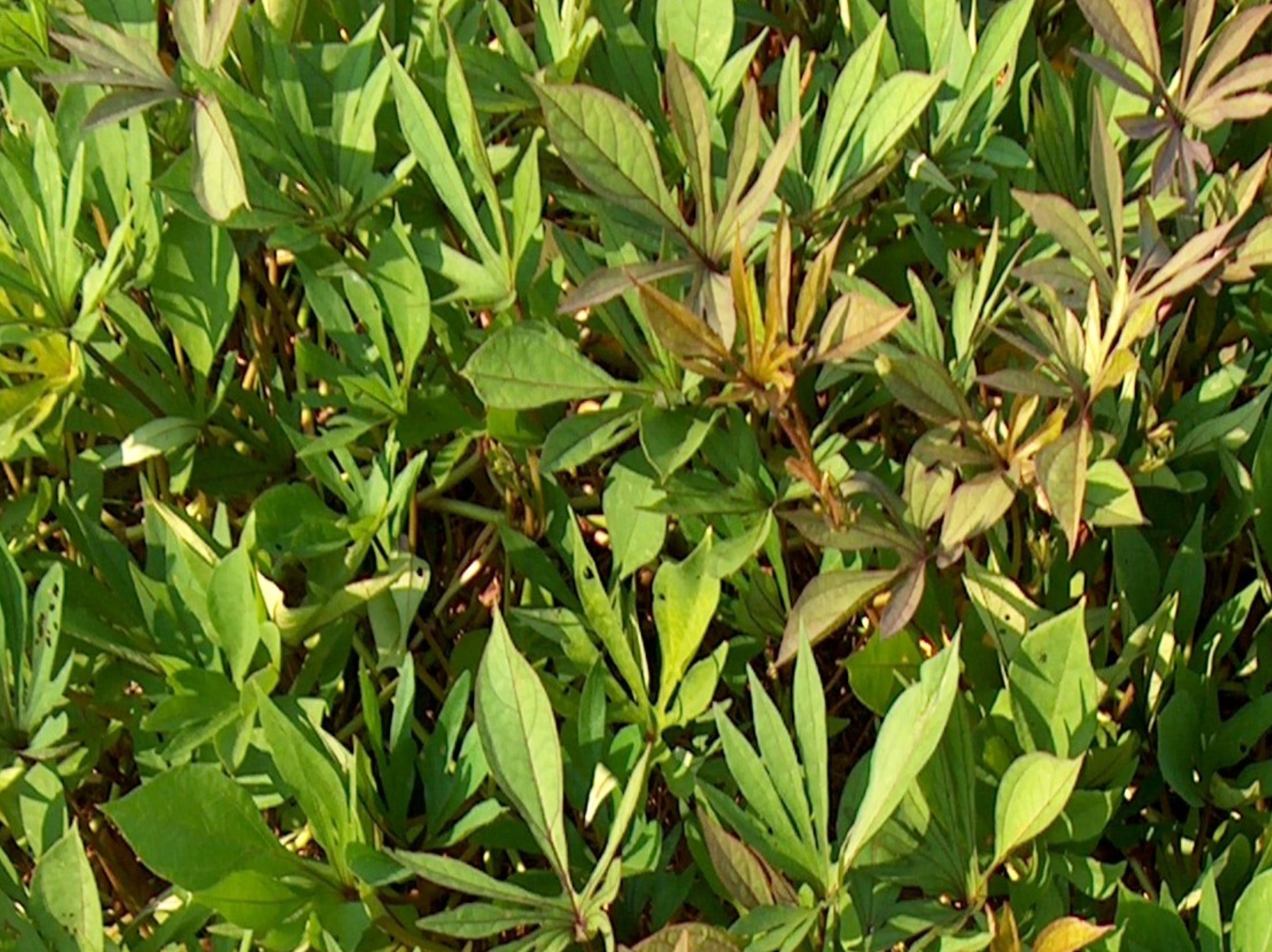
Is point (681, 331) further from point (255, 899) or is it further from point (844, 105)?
point (255, 899)

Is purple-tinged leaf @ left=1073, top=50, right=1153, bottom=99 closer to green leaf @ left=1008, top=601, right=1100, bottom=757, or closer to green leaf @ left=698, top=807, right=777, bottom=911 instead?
green leaf @ left=1008, top=601, right=1100, bottom=757

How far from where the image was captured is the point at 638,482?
0.90 m

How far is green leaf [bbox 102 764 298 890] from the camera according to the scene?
76cm

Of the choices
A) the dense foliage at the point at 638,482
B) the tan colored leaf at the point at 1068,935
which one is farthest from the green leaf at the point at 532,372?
the tan colored leaf at the point at 1068,935

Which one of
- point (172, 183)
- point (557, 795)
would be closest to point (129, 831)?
point (557, 795)

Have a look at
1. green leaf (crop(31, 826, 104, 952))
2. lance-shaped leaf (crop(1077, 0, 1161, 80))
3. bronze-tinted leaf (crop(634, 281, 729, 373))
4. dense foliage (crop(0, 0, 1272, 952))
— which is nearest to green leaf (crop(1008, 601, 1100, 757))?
dense foliage (crop(0, 0, 1272, 952))

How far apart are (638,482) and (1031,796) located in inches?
11.0

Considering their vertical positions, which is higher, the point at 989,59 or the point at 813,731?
the point at 989,59

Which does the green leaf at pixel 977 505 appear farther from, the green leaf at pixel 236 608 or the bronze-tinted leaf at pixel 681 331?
the green leaf at pixel 236 608

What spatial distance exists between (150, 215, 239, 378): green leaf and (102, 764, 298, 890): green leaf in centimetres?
29

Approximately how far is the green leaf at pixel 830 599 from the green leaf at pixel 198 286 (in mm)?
391

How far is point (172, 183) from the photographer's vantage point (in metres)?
0.94

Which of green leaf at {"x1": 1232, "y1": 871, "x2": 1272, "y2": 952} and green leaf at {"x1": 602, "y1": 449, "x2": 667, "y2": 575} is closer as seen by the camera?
green leaf at {"x1": 1232, "y1": 871, "x2": 1272, "y2": 952}

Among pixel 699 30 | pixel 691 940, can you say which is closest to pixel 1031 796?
pixel 691 940
